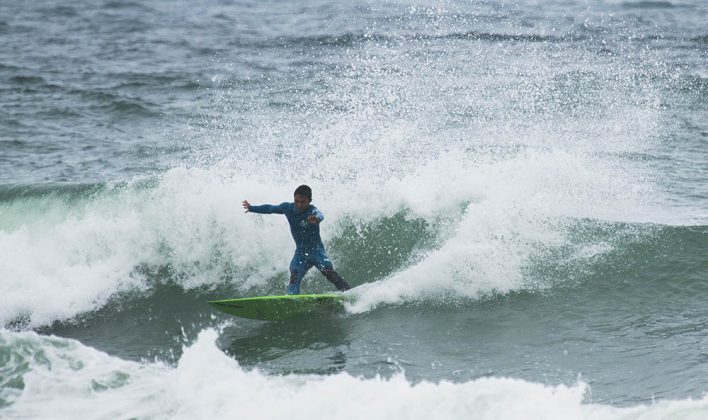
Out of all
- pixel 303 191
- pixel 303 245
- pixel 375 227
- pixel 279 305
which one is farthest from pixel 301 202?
pixel 375 227

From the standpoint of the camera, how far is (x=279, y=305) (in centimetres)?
1038

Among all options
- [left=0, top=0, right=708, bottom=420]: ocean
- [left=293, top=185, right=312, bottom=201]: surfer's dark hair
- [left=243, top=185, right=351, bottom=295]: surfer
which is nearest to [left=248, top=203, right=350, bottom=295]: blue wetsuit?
[left=243, top=185, right=351, bottom=295]: surfer

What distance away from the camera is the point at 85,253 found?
13.0 meters

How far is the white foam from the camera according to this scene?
283 inches

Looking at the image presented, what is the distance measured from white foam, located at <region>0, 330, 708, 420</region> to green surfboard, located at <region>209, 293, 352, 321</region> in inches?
43.6

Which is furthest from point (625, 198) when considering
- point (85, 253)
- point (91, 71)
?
point (91, 71)

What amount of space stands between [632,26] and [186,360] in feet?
68.1

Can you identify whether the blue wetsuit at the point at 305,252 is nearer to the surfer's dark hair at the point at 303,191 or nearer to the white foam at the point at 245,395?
the surfer's dark hair at the point at 303,191

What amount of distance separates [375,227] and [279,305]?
2936 millimetres

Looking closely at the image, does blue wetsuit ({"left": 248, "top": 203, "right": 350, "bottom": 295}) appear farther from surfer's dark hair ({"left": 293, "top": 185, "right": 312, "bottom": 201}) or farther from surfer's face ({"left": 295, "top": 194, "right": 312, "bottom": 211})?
surfer's dark hair ({"left": 293, "top": 185, "right": 312, "bottom": 201})

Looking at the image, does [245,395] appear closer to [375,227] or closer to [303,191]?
[303,191]

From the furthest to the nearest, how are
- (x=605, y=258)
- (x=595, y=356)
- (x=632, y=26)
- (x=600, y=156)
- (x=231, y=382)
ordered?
(x=632, y=26)
(x=600, y=156)
(x=605, y=258)
(x=595, y=356)
(x=231, y=382)

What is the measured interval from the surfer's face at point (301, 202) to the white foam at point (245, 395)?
192 cm

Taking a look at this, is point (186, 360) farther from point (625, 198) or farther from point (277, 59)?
point (277, 59)
